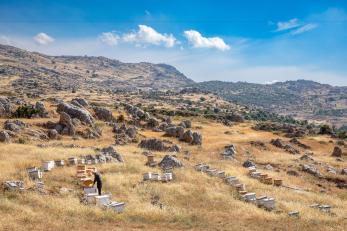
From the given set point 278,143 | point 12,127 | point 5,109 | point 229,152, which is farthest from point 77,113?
→ point 278,143

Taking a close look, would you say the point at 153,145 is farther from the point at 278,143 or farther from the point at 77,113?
the point at 278,143

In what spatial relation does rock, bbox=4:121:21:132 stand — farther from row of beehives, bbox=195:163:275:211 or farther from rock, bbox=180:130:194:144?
rock, bbox=180:130:194:144

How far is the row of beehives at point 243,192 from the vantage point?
2908 cm

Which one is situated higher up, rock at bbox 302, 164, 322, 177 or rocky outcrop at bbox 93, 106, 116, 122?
rocky outcrop at bbox 93, 106, 116, 122

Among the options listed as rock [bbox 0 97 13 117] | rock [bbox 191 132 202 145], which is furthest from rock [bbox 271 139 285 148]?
rock [bbox 0 97 13 117]

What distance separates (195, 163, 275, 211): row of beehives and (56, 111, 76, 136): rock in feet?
80.9

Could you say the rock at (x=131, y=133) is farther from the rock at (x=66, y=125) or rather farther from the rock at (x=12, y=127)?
the rock at (x=12, y=127)

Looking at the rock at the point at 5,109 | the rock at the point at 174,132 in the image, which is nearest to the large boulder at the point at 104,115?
the rock at the point at 174,132

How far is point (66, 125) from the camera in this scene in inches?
2283

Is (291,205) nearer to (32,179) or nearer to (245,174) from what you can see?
(245,174)

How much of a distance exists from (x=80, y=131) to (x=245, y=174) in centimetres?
2736

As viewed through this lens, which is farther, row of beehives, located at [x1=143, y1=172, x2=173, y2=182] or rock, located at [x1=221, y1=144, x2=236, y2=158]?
rock, located at [x1=221, y1=144, x2=236, y2=158]

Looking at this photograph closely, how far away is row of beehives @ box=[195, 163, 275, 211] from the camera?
95.4 ft

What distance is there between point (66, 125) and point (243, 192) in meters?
33.6
